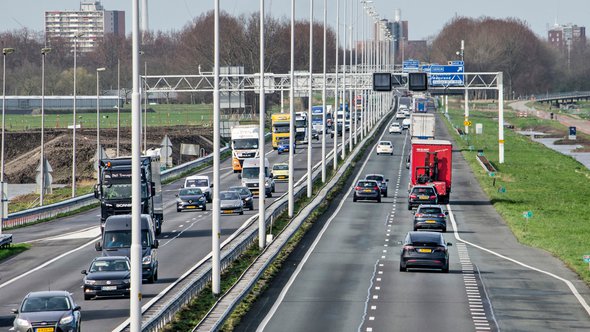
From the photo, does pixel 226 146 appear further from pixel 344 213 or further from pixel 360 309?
pixel 360 309

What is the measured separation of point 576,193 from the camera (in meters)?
96.9

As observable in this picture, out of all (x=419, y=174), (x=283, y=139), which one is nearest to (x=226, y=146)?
(x=283, y=139)

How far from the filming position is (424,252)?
4806 centimetres

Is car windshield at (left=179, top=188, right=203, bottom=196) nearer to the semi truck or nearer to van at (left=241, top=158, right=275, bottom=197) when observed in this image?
van at (left=241, top=158, right=275, bottom=197)

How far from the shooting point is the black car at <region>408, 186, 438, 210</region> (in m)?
75.7

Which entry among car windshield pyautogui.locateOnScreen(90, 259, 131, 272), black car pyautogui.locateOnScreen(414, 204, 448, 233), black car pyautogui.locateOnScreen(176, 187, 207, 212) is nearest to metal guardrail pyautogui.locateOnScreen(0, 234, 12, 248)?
black car pyautogui.locateOnScreen(176, 187, 207, 212)

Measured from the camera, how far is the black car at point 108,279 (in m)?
40.5

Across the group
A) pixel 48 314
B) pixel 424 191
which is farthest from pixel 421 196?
pixel 48 314

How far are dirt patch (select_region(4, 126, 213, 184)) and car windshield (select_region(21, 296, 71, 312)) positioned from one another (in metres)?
86.1

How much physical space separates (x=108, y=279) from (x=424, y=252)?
42.4 ft

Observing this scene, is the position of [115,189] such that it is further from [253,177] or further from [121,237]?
[253,177]

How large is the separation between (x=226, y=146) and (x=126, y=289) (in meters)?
97.5

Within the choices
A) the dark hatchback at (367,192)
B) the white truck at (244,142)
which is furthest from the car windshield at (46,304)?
the white truck at (244,142)

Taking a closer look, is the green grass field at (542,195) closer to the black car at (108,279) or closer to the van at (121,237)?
the van at (121,237)
